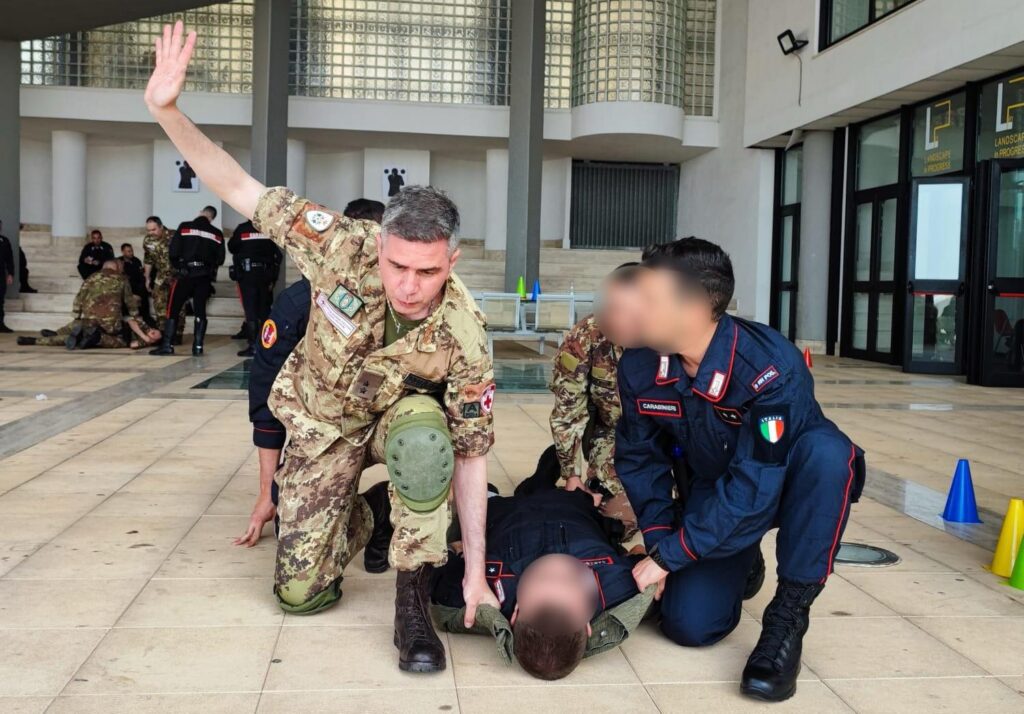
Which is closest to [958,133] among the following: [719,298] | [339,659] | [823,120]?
[823,120]

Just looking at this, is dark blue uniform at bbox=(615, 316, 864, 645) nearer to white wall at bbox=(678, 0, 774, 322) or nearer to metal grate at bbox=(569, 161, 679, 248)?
white wall at bbox=(678, 0, 774, 322)

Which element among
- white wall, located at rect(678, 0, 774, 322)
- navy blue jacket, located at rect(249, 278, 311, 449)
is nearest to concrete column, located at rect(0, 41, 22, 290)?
white wall, located at rect(678, 0, 774, 322)

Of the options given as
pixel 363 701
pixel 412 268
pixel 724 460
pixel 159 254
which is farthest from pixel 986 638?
pixel 159 254

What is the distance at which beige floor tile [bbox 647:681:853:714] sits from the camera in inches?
83.7

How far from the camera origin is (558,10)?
634 inches

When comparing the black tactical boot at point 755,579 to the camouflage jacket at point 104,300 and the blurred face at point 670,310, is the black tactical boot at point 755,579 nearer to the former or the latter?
the blurred face at point 670,310

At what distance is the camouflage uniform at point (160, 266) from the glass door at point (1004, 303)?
9.16 m

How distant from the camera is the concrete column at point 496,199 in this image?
17406mm

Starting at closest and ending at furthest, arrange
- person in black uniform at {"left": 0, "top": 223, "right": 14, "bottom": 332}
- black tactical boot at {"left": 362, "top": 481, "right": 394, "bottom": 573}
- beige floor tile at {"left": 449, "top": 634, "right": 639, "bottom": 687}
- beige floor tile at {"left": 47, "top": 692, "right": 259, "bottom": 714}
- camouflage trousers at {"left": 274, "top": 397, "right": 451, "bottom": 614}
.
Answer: beige floor tile at {"left": 47, "top": 692, "right": 259, "bottom": 714}
beige floor tile at {"left": 449, "top": 634, "right": 639, "bottom": 687}
camouflage trousers at {"left": 274, "top": 397, "right": 451, "bottom": 614}
black tactical boot at {"left": 362, "top": 481, "right": 394, "bottom": 573}
person in black uniform at {"left": 0, "top": 223, "right": 14, "bottom": 332}

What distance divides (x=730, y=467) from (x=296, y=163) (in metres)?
15.7

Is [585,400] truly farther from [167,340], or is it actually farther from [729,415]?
[167,340]

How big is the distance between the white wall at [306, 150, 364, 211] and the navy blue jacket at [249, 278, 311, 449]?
1522 cm

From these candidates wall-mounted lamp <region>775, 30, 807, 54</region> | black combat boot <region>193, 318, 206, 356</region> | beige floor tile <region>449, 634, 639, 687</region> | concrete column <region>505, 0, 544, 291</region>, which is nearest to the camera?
beige floor tile <region>449, 634, 639, 687</region>

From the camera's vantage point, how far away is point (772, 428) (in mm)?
2287
